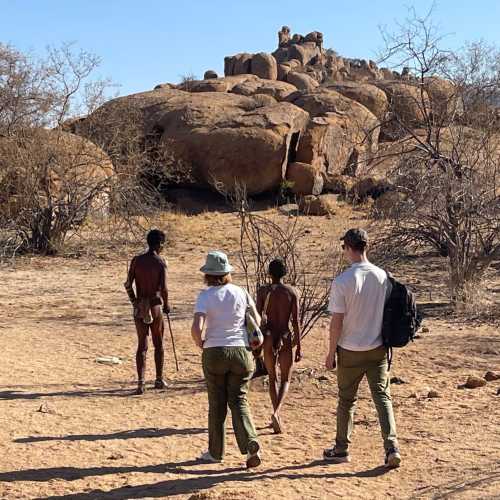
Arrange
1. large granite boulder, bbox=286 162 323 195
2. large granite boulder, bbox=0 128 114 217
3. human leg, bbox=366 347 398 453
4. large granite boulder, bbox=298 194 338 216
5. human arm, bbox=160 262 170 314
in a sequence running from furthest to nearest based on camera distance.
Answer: large granite boulder, bbox=286 162 323 195 → large granite boulder, bbox=298 194 338 216 → large granite boulder, bbox=0 128 114 217 → human arm, bbox=160 262 170 314 → human leg, bbox=366 347 398 453

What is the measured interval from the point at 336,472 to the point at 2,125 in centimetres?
1502

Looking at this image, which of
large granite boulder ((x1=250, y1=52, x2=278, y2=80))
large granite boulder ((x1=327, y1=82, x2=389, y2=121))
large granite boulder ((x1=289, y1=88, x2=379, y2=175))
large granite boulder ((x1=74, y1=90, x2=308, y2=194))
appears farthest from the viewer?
large granite boulder ((x1=250, y1=52, x2=278, y2=80))

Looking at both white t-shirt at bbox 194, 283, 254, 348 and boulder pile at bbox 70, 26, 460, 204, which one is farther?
boulder pile at bbox 70, 26, 460, 204

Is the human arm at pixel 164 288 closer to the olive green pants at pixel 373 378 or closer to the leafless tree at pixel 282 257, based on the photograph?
the leafless tree at pixel 282 257

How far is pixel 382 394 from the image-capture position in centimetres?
574

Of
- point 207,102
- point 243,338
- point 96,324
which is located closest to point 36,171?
point 96,324

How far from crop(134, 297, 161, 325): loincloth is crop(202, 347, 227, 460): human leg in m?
2.18

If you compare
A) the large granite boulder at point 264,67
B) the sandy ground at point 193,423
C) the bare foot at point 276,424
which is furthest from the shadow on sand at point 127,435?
the large granite boulder at point 264,67

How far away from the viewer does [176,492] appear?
543 cm

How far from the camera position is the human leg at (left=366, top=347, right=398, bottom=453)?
5690 millimetres

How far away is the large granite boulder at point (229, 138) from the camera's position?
24172mm

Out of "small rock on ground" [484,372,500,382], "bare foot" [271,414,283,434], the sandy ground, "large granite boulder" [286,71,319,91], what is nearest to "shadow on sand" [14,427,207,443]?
the sandy ground

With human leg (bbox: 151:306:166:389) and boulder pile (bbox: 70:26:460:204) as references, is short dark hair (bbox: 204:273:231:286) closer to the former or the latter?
human leg (bbox: 151:306:166:389)

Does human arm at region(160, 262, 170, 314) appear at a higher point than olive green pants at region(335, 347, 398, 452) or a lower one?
higher
